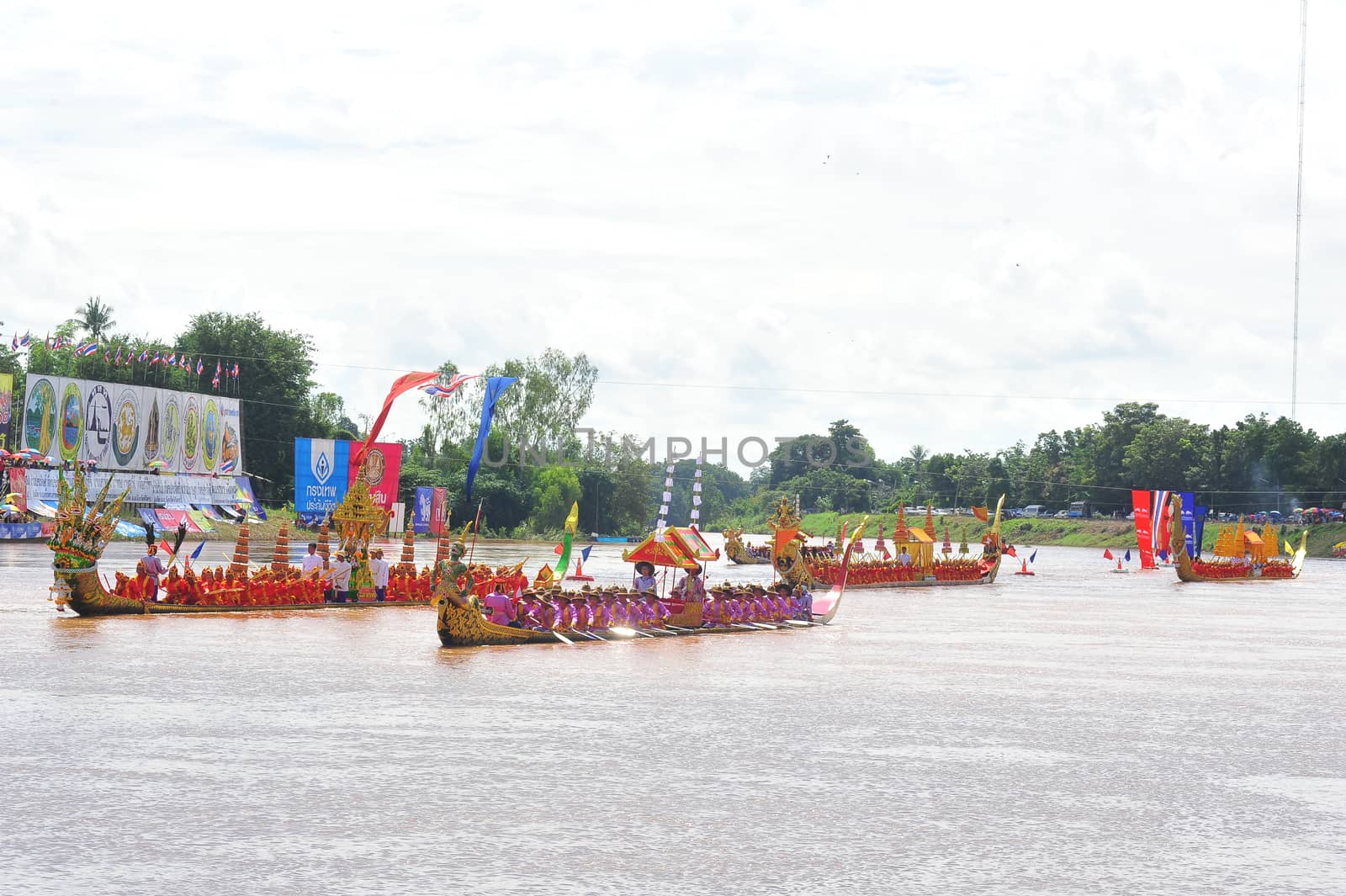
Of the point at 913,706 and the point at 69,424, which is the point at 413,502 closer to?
the point at 69,424

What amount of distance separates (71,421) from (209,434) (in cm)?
1033

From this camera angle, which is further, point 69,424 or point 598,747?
point 69,424

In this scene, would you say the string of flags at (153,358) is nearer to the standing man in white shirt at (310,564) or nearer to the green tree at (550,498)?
the green tree at (550,498)

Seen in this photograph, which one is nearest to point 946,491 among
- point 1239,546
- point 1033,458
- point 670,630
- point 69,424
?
point 1033,458

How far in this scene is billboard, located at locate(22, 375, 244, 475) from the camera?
72188mm

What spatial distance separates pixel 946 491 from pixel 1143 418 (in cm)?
2560

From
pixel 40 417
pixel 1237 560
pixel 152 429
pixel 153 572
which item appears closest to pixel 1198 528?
pixel 1237 560

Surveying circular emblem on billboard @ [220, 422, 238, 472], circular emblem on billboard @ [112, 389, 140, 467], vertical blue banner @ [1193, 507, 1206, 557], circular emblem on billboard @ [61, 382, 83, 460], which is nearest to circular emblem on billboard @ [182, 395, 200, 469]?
circular emblem on billboard @ [220, 422, 238, 472]

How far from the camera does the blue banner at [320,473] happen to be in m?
78.9

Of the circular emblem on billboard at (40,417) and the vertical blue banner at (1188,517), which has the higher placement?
the circular emblem on billboard at (40,417)

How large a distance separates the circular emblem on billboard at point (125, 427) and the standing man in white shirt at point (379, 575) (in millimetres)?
45123

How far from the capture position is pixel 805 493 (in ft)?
580

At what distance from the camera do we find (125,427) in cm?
7656

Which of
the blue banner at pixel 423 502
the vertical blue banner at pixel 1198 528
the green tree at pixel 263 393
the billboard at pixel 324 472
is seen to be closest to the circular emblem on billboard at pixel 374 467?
the billboard at pixel 324 472
